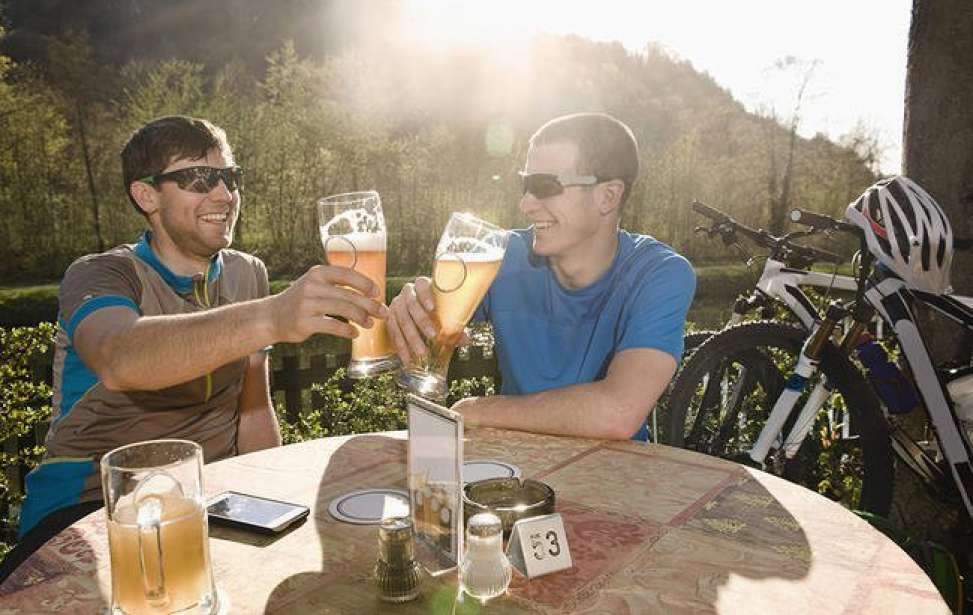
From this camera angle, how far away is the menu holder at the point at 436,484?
4.40ft

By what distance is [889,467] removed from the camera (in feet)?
12.1

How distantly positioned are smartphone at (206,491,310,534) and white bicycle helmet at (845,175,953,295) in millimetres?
3175

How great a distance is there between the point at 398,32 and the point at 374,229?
88696 mm

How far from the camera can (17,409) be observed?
461 cm

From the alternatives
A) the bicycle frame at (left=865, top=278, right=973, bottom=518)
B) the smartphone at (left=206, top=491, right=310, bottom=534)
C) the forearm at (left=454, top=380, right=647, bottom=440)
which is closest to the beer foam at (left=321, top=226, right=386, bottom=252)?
the smartphone at (left=206, top=491, right=310, bottom=534)

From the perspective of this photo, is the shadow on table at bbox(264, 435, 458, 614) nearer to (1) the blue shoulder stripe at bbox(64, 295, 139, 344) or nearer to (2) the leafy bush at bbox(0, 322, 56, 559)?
(1) the blue shoulder stripe at bbox(64, 295, 139, 344)

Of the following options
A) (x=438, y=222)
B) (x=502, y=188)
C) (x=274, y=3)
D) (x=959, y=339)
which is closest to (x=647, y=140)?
(x=502, y=188)

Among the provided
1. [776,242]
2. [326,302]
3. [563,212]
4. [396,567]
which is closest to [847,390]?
[776,242]

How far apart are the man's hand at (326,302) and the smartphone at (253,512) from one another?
393mm

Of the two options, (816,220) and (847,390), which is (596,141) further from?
(847,390)

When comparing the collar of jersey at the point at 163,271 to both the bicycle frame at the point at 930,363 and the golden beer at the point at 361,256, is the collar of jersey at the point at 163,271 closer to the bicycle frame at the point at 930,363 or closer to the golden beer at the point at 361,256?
the golden beer at the point at 361,256

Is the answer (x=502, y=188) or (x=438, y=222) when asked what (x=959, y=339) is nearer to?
(x=438, y=222)

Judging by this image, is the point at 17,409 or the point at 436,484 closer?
the point at 436,484

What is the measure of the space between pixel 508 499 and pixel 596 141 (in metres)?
2.01
